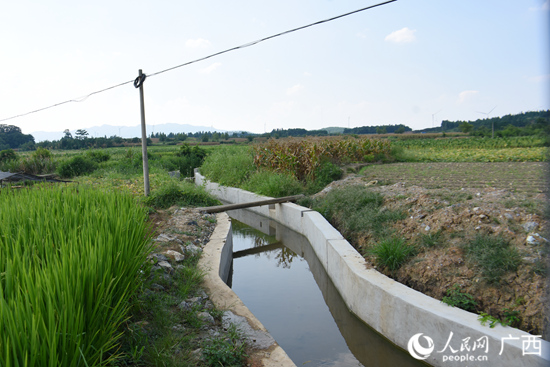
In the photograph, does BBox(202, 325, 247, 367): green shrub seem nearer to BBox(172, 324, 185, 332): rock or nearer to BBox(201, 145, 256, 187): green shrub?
BBox(172, 324, 185, 332): rock

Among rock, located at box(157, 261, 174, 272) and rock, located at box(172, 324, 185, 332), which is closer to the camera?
rock, located at box(172, 324, 185, 332)

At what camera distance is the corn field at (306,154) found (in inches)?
457

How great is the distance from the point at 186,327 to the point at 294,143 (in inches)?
368

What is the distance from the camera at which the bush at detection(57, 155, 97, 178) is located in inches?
653

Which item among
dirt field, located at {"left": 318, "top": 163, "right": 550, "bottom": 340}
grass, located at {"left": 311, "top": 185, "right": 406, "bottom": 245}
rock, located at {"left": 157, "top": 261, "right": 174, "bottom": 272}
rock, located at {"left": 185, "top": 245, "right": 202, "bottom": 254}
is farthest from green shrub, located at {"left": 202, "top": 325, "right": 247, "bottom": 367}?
grass, located at {"left": 311, "top": 185, "right": 406, "bottom": 245}

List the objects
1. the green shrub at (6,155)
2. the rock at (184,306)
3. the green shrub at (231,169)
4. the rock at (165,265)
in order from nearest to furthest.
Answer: the rock at (184,306) < the rock at (165,265) < the green shrub at (231,169) < the green shrub at (6,155)

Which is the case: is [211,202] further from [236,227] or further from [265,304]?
[265,304]

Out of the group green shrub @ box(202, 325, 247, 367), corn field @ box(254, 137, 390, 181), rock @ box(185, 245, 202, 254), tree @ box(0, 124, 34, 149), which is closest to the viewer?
green shrub @ box(202, 325, 247, 367)

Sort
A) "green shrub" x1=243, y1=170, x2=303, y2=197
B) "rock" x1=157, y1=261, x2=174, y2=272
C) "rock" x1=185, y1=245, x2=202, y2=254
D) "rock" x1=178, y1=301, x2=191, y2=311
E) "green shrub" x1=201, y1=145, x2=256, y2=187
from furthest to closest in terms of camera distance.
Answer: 1. "green shrub" x1=201, y1=145, x2=256, y2=187
2. "green shrub" x1=243, y1=170, x2=303, y2=197
3. "rock" x1=185, y1=245, x2=202, y2=254
4. "rock" x1=157, y1=261, x2=174, y2=272
5. "rock" x1=178, y1=301, x2=191, y2=311

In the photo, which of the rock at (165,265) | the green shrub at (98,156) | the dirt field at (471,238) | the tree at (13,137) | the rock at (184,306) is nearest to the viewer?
the dirt field at (471,238)

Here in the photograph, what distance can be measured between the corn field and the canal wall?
620cm

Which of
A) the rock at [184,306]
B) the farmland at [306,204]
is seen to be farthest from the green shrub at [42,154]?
the rock at [184,306]

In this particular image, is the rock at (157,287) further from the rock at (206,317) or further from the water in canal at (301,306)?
the water in canal at (301,306)

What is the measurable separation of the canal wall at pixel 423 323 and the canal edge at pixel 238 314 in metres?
1.33
